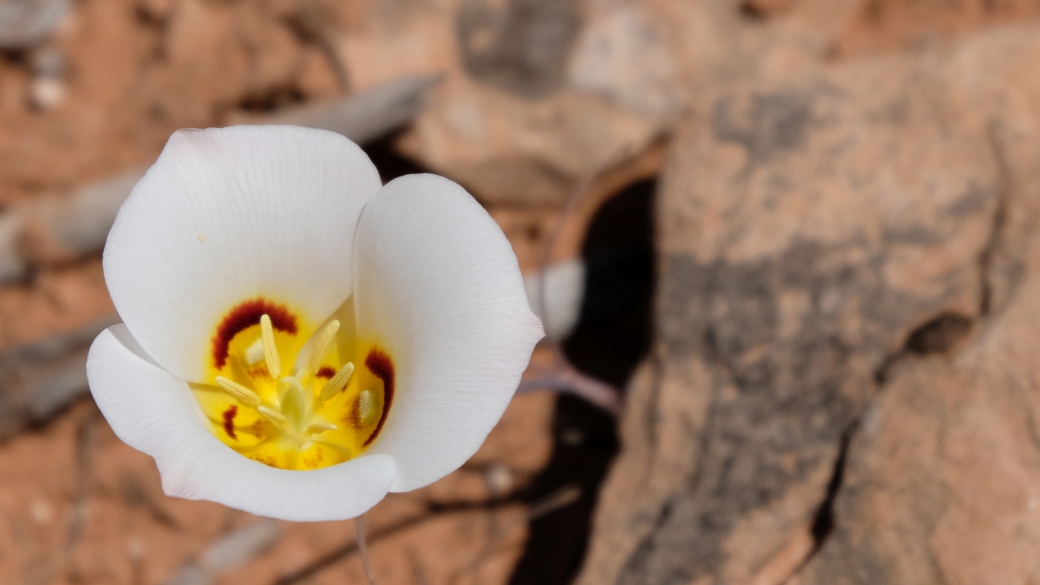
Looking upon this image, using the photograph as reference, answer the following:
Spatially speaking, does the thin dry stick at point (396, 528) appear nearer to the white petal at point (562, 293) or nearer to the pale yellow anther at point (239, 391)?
the white petal at point (562, 293)

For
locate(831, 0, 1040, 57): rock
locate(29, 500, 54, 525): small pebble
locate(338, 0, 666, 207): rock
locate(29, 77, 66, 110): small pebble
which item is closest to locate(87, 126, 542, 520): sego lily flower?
locate(338, 0, 666, 207): rock

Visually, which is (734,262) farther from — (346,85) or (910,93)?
(346,85)

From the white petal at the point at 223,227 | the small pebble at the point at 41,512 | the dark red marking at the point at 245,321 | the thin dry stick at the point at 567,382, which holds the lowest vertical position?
the small pebble at the point at 41,512

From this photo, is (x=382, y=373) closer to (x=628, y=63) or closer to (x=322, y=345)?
(x=322, y=345)

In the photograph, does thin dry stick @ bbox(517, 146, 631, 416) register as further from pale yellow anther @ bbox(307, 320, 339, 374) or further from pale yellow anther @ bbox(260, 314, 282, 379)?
pale yellow anther @ bbox(260, 314, 282, 379)

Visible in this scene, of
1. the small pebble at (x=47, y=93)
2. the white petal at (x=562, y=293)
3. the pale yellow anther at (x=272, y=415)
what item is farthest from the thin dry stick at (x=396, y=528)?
the small pebble at (x=47, y=93)

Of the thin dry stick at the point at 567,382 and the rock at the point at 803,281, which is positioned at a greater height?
the rock at the point at 803,281
